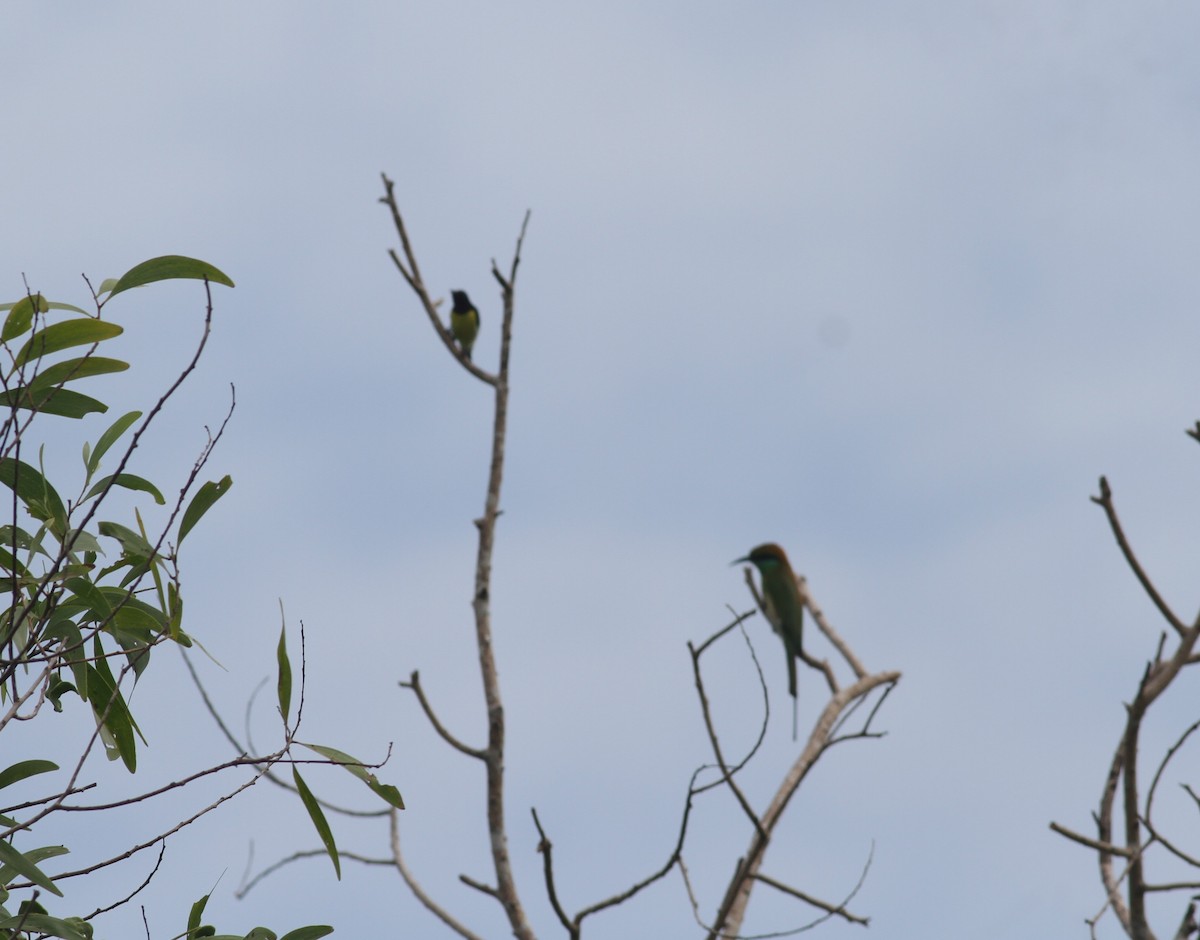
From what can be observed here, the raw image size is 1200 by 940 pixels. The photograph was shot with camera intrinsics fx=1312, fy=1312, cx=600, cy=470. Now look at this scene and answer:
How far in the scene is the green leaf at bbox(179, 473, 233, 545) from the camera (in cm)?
226

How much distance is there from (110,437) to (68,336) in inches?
9.3

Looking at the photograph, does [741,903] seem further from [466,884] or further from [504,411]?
[504,411]

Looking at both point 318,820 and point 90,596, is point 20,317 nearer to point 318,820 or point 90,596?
point 90,596

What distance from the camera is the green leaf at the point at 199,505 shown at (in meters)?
2.26

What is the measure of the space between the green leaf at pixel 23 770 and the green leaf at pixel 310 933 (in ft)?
1.57

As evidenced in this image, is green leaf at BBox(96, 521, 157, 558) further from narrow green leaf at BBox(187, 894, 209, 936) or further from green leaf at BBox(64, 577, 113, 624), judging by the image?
narrow green leaf at BBox(187, 894, 209, 936)

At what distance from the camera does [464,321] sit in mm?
14984

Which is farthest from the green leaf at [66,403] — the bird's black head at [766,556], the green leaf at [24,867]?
the bird's black head at [766,556]

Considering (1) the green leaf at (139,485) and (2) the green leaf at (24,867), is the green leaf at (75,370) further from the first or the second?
(2) the green leaf at (24,867)

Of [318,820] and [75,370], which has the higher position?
[75,370]

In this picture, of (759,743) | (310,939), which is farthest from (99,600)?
(759,743)

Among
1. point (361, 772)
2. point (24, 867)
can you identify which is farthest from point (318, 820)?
point (24, 867)

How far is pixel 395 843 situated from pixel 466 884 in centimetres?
67

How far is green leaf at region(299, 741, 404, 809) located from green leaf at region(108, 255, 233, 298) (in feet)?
2.52
